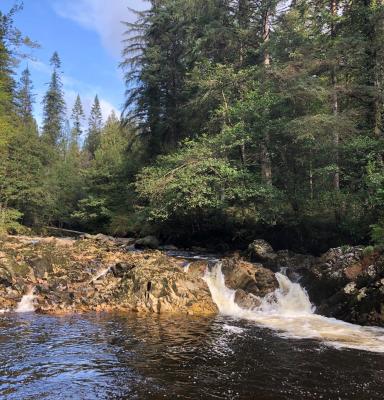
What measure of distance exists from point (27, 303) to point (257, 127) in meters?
13.5

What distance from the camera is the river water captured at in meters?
7.69

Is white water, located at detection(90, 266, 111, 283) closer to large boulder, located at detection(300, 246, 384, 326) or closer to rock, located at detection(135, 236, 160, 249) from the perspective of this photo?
rock, located at detection(135, 236, 160, 249)

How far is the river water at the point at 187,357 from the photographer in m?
7.69

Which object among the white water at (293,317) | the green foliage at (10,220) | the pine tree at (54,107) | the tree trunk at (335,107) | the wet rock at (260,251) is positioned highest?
the pine tree at (54,107)

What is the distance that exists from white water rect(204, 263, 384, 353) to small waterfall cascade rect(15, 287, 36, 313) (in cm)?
648

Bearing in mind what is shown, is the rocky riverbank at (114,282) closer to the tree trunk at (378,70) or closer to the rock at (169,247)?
the rock at (169,247)

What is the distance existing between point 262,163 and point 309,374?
15077 millimetres

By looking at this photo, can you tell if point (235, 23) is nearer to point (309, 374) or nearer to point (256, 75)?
point (256, 75)

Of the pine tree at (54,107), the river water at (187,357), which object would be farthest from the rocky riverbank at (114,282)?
the pine tree at (54,107)

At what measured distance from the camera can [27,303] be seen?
1509cm

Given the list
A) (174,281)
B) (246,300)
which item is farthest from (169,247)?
(246,300)

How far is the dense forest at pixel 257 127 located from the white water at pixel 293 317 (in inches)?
145

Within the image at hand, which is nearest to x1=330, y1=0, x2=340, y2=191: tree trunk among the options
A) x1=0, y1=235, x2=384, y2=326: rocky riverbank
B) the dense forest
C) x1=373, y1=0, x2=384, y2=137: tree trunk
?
the dense forest

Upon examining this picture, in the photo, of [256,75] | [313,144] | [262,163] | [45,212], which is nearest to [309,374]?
[313,144]
